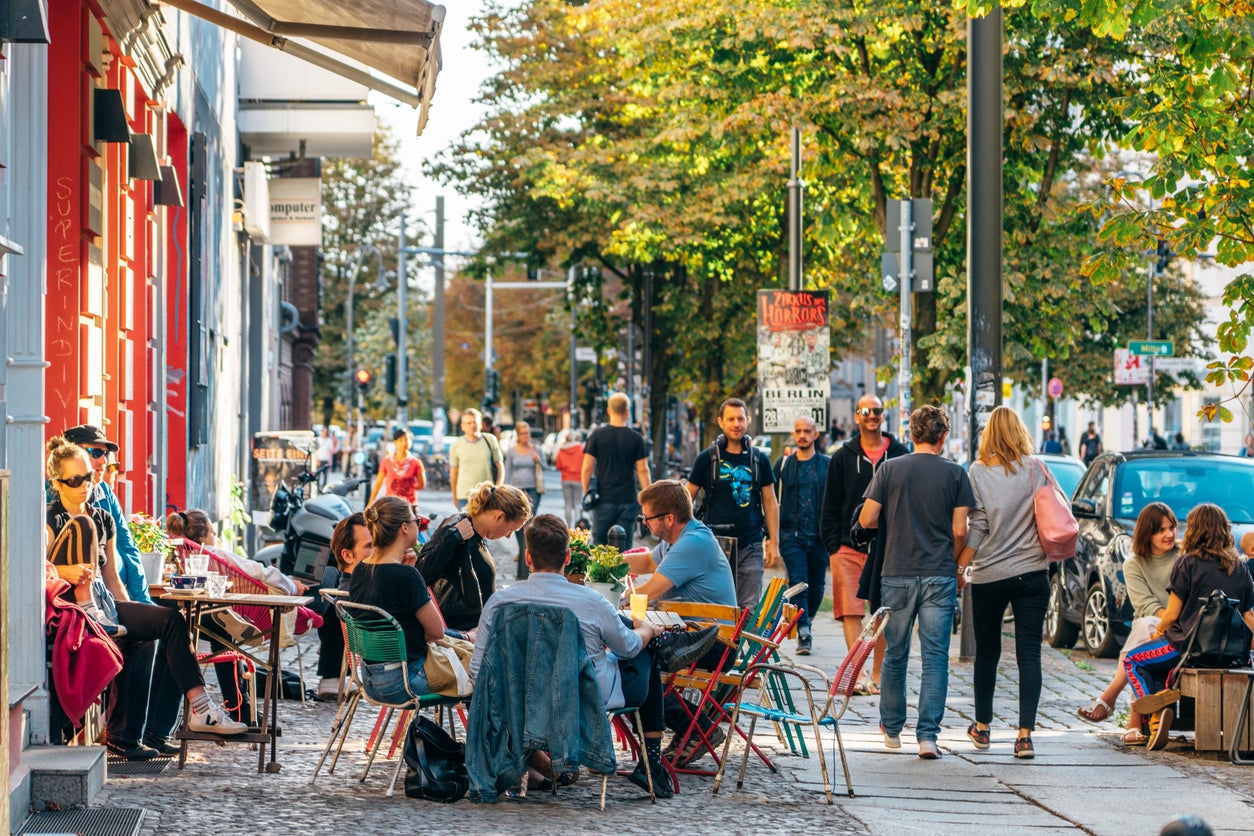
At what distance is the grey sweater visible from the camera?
31.8 ft

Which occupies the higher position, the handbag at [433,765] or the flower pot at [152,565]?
the flower pot at [152,565]

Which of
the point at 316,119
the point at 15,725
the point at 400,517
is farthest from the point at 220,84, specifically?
the point at 15,725

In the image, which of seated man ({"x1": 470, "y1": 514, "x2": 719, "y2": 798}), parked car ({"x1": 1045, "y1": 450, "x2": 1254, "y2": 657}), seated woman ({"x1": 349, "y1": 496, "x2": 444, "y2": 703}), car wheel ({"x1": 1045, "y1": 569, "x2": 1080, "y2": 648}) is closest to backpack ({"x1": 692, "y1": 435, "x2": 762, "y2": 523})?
parked car ({"x1": 1045, "y1": 450, "x2": 1254, "y2": 657})

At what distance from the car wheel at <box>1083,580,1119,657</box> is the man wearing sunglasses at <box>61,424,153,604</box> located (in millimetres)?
7997

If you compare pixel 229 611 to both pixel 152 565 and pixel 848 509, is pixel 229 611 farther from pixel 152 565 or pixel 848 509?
pixel 848 509

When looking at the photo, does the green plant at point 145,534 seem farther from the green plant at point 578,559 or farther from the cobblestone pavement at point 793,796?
the green plant at point 578,559

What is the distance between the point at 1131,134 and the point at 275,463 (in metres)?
12.3

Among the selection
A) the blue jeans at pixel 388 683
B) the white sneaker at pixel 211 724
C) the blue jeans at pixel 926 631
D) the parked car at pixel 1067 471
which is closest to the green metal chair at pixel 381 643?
the blue jeans at pixel 388 683

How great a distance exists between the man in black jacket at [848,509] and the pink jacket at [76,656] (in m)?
5.89

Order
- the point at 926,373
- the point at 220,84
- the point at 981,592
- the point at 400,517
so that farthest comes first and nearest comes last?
the point at 926,373 → the point at 220,84 → the point at 981,592 → the point at 400,517

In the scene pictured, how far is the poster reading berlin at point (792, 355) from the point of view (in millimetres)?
18828

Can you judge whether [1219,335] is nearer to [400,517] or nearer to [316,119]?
[400,517]

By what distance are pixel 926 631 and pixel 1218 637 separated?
166 cm

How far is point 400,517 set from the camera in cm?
863
